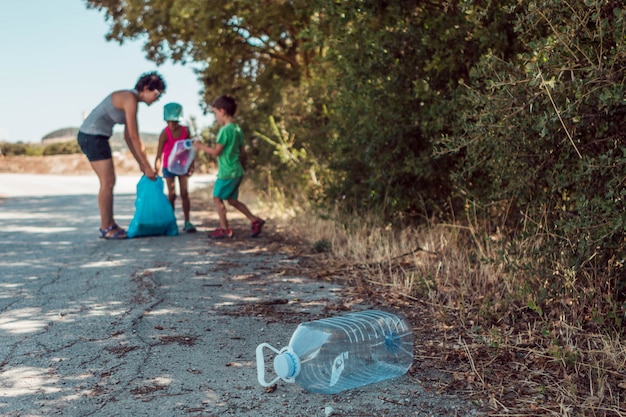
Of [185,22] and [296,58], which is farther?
[296,58]

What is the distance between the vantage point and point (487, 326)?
491 cm

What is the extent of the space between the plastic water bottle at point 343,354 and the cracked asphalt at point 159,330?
11cm

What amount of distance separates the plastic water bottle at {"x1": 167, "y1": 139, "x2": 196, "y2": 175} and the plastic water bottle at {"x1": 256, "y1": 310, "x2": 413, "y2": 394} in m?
5.99

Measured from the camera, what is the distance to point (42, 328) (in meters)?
5.05

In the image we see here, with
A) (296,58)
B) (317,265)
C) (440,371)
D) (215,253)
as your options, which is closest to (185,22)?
(296,58)

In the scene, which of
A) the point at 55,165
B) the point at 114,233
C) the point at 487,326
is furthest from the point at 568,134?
the point at 55,165

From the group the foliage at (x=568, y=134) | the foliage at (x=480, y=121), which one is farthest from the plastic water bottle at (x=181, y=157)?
the foliage at (x=568, y=134)

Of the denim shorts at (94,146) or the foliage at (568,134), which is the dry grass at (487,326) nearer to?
the foliage at (568,134)

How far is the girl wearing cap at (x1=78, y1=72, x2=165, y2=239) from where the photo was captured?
379 inches

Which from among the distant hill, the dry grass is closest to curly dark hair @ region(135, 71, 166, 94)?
the dry grass

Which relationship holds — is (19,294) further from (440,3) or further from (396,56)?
(440,3)

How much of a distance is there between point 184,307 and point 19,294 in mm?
1575

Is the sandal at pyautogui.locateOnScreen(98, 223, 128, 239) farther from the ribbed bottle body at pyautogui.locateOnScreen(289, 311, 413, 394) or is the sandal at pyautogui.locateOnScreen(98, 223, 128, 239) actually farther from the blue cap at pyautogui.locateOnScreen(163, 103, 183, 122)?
the ribbed bottle body at pyautogui.locateOnScreen(289, 311, 413, 394)

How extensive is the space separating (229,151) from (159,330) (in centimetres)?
512
